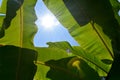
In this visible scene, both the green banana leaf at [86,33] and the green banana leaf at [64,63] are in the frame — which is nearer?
the green banana leaf at [64,63]

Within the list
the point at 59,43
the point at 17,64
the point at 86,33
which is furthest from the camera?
the point at 86,33

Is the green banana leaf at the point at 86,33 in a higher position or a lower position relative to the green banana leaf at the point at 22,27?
lower

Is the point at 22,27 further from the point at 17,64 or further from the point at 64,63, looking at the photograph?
the point at 64,63

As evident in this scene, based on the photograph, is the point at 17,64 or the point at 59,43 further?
the point at 59,43

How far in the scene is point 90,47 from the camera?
86.4 inches

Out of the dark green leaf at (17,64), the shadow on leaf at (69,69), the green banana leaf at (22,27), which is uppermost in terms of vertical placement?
the green banana leaf at (22,27)

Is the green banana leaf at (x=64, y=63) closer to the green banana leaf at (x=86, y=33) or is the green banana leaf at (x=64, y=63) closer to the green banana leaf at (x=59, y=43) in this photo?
the green banana leaf at (x=59, y=43)

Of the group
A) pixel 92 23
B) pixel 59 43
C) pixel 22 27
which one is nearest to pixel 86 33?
pixel 92 23

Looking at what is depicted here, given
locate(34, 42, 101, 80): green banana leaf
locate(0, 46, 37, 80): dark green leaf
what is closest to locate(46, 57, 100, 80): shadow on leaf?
locate(34, 42, 101, 80): green banana leaf

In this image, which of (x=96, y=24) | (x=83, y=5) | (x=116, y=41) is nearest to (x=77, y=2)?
(x=83, y=5)

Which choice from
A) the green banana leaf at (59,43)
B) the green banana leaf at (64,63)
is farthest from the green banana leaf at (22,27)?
the green banana leaf at (64,63)

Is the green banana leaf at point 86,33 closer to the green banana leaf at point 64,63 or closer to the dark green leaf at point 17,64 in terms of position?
the green banana leaf at point 64,63

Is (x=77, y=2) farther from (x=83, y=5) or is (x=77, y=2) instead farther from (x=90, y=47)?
(x=90, y=47)

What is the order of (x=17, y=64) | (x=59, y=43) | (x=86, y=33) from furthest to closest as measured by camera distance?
(x=86, y=33) → (x=59, y=43) → (x=17, y=64)
